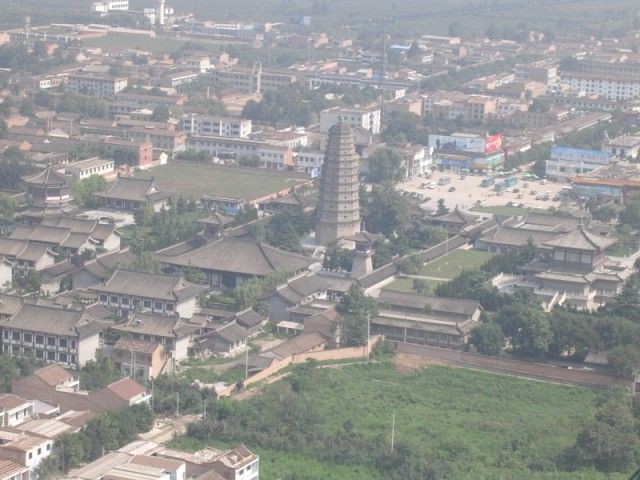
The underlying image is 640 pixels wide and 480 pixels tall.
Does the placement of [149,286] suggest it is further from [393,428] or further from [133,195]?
[133,195]

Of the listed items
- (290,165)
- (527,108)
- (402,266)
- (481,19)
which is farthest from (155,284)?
(481,19)

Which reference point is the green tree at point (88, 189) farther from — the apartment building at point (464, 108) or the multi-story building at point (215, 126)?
the apartment building at point (464, 108)

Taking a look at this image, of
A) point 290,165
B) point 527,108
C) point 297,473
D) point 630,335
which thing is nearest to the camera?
point 297,473

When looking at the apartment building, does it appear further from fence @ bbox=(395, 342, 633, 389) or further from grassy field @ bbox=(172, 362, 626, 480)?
grassy field @ bbox=(172, 362, 626, 480)

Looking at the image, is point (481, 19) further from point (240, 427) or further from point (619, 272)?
point (240, 427)

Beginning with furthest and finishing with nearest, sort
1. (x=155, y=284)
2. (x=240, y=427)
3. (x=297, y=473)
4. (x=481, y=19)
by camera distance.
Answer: (x=481, y=19), (x=155, y=284), (x=240, y=427), (x=297, y=473)

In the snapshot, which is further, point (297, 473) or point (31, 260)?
point (31, 260)

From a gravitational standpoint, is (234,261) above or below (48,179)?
below

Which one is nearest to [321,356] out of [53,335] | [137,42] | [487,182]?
[53,335]

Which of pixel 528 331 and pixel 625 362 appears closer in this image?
pixel 625 362
